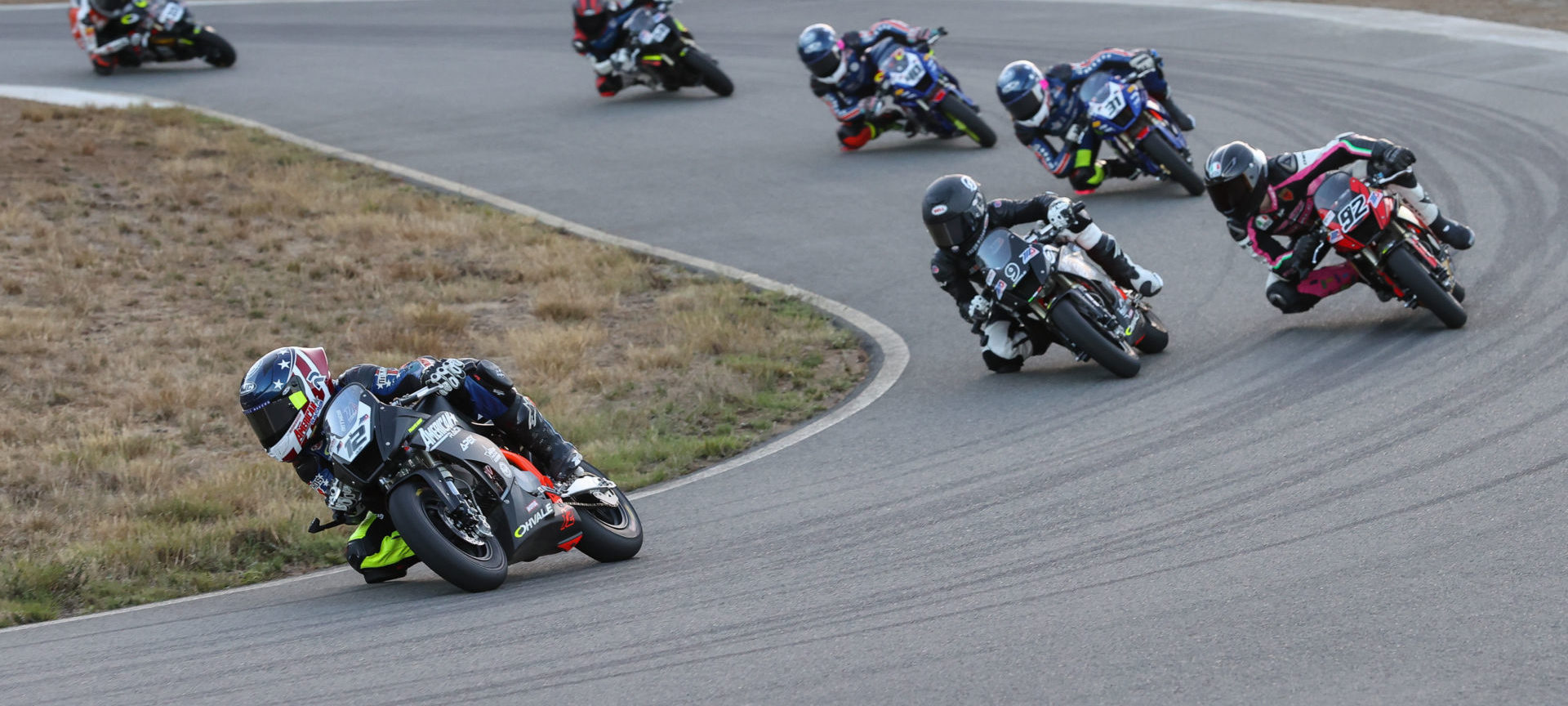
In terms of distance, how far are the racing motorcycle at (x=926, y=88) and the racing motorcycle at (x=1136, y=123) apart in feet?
8.99

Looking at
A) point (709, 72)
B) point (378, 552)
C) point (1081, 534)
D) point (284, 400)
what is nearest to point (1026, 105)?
point (709, 72)

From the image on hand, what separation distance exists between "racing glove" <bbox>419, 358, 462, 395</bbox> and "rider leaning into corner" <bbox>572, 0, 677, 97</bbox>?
15.4m

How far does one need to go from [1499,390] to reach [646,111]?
15.6 meters

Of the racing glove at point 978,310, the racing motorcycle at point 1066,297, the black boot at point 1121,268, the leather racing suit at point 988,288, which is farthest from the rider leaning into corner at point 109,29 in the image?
the black boot at point 1121,268

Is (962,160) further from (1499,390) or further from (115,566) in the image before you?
(115,566)

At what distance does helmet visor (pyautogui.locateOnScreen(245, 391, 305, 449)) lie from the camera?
23.1 feet

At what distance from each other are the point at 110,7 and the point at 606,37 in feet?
30.9

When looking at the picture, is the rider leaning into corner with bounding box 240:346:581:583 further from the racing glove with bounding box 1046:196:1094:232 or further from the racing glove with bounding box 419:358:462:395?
the racing glove with bounding box 1046:196:1094:232

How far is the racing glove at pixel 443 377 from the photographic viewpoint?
7.47m

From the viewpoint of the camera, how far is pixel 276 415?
7.06m

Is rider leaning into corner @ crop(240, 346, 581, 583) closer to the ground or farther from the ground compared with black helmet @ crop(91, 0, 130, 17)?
farther from the ground

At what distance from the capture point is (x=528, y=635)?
6422 millimetres

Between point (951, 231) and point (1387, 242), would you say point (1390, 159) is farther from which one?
point (951, 231)

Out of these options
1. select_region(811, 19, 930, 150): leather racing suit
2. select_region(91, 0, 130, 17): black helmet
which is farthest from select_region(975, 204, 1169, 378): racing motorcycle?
select_region(91, 0, 130, 17): black helmet
